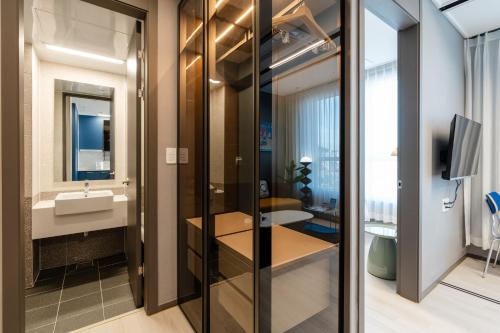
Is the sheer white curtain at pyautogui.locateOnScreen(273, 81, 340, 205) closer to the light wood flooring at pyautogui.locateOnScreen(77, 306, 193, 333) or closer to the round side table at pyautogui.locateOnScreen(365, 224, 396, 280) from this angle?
the light wood flooring at pyautogui.locateOnScreen(77, 306, 193, 333)

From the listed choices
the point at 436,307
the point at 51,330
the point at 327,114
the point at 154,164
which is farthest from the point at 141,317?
the point at 436,307

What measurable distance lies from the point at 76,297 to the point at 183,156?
1.68 metres

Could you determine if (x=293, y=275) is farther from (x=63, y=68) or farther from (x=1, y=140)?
(x=63, y=68)

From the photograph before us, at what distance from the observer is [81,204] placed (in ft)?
8.07

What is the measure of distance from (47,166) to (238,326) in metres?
2.94

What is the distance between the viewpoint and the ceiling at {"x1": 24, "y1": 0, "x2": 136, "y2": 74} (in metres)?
1.95

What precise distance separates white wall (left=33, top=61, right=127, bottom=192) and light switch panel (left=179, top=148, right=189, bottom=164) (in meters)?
1.66

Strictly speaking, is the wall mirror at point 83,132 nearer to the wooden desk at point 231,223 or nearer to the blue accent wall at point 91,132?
the blue accent wall at point 91,132

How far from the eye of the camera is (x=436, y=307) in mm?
2047

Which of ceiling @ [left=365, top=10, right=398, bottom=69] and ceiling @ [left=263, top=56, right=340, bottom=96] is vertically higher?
ceiling @ [left=365, top=10, right=398, bottom=69]

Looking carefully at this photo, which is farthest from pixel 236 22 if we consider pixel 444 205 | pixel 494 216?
pixel 494 216

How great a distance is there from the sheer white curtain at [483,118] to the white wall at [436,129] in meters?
0.21

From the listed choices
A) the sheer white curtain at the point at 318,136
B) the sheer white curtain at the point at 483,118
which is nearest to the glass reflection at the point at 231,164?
the sheer white curtain at the point at 318,136

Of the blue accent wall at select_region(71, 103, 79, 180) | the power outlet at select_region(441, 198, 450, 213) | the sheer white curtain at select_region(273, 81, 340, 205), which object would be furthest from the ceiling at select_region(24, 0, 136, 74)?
the power outlet at select_region(441, 198, 450, 213)
